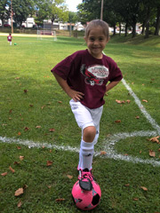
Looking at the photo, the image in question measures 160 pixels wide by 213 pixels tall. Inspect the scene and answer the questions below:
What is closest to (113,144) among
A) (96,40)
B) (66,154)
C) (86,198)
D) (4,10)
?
(66,154)

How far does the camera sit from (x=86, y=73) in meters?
2.54

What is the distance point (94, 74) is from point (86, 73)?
0.33 ft

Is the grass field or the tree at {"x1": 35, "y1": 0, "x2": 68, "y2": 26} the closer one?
the grass field

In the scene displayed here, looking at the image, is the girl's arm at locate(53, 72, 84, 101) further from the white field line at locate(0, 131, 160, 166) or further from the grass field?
the white field line at locate(0, 131, 160, 166)

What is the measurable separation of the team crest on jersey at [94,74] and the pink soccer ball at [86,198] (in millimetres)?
1278

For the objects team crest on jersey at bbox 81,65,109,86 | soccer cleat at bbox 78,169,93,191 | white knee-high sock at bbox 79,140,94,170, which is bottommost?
soccer cleat at bbox 78,169,93,191

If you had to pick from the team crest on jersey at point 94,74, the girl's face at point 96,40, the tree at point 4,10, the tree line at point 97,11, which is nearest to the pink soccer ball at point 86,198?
the team crest on jersey at point 94,74

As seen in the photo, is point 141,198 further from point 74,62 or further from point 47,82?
point 47,82

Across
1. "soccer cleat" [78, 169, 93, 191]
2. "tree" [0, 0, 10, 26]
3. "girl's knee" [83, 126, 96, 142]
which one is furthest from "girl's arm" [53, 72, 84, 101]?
"tree" [0, 0, 10, 26]

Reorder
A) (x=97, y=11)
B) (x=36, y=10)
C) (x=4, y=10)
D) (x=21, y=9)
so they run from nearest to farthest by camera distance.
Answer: (x=97, y=11) → (x=4, y=10) → (x=21, y=9) → (x=36, y=10)

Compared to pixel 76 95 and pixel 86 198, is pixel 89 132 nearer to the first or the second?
pixel 76 95

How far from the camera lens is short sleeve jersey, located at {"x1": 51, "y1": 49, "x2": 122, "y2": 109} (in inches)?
99.5

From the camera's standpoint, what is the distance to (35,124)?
14.6 feet

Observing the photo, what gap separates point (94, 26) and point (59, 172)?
6.58 feet
